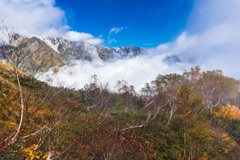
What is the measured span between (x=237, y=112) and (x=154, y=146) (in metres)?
21.0

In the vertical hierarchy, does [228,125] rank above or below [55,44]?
below

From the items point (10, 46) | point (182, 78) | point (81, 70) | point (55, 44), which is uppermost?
point (55, 44)

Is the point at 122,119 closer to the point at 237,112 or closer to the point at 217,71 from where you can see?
the point at 217,71

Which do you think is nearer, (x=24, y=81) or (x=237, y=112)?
(x=24, y=81)

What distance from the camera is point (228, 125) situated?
61.2ft

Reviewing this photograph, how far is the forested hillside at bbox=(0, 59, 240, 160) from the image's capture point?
16.5 ft

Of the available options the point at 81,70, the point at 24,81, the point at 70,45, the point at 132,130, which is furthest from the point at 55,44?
the point at 132,130

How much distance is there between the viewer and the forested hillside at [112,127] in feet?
16.5

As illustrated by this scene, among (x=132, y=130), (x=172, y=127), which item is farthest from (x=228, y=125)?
(x=132, y=130)

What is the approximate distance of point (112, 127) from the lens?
38.5 ft

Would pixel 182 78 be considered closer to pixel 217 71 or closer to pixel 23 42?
pixel 217 71

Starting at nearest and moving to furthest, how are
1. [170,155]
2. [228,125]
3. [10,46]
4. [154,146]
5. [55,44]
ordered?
[10,46], [170,155], [154,146], [228,125], [55,44]

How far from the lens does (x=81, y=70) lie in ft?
443

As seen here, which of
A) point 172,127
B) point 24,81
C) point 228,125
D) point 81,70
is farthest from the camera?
point 81,70
